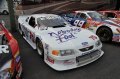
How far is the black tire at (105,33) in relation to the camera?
21.6ft

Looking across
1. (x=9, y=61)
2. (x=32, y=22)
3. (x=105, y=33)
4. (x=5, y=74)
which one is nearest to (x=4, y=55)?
(x=9, y=61)

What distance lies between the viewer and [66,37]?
4934mm

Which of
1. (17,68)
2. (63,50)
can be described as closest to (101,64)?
(63,50)

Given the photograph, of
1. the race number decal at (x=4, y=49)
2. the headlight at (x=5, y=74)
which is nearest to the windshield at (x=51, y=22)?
the race number decal at (x=4, y=49)

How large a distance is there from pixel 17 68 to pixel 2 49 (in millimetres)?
477

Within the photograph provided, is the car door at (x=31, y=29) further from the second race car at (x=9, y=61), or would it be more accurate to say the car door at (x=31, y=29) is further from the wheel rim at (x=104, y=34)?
the wheel rim at (x=104, y=34)

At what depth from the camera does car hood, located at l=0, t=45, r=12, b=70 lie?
3.25 metres

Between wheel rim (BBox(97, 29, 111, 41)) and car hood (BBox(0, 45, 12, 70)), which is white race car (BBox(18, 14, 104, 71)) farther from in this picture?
wheel rim (BBox(97, 29, 111, 41))

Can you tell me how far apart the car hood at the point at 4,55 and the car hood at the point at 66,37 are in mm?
1265

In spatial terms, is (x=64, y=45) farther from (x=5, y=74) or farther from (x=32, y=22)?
(x=32, y=22)

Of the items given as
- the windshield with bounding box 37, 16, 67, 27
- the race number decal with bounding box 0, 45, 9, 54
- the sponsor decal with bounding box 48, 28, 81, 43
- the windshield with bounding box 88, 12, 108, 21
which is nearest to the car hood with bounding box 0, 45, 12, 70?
the race number decal with bounding box 0, 45, 9, 54

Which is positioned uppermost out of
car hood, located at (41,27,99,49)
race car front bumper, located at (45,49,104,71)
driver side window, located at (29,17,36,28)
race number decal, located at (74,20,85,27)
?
driver side window, located at (29,17,36,28)

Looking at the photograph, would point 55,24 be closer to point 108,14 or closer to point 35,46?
point 35,46

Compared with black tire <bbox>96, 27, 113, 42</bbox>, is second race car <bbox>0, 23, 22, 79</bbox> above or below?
above
